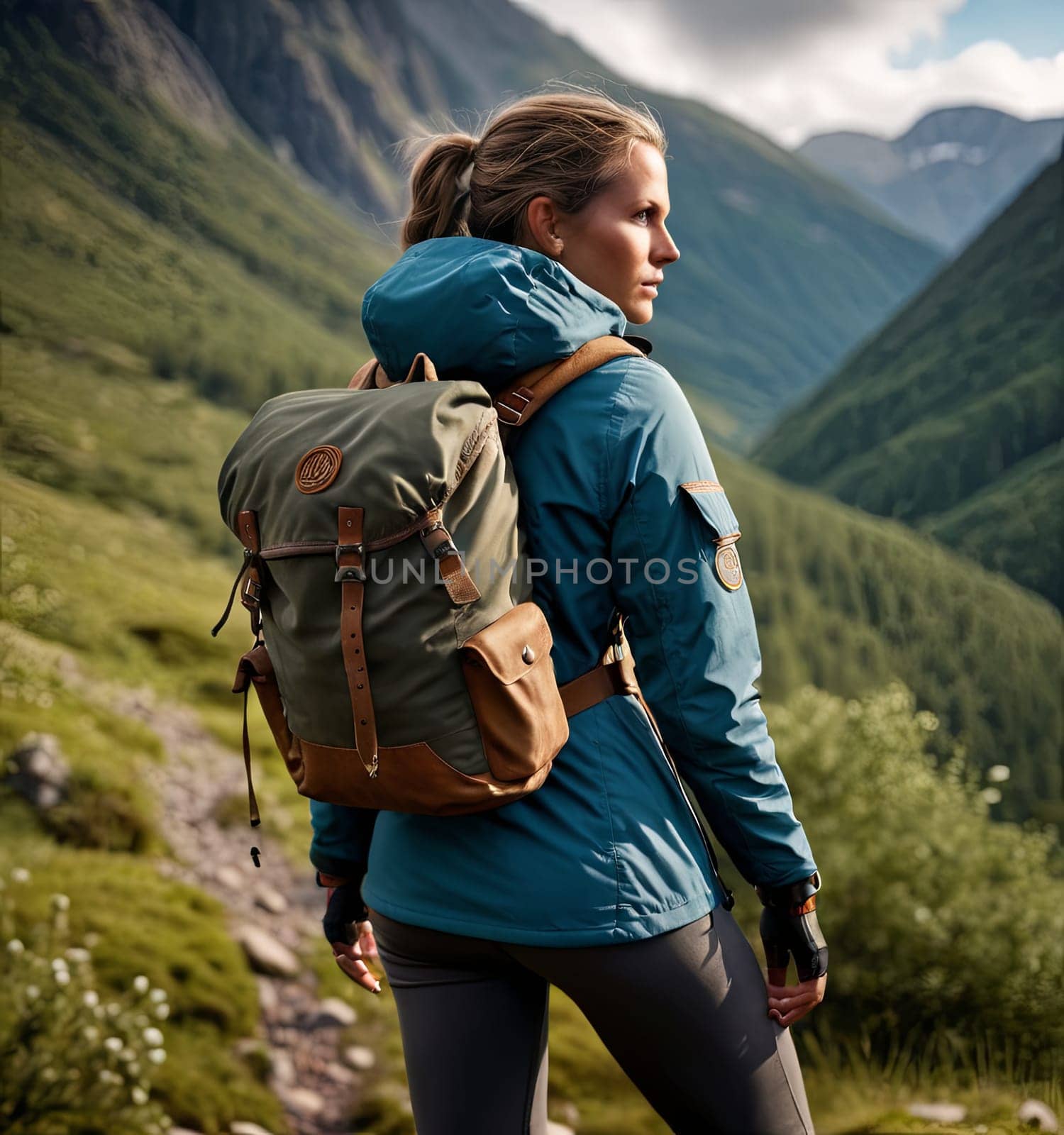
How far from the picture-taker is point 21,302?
16.6 feet

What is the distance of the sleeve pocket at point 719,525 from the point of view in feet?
Result: 5.22

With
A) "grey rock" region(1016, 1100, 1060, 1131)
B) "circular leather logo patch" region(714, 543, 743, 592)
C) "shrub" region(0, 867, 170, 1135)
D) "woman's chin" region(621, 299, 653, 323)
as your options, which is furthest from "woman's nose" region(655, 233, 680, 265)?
"grey rock" region(1016, 1100, 1060, 1131)

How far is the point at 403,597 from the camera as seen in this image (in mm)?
1447

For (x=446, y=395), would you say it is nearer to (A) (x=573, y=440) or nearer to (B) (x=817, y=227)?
(A) (x=573, y=440)

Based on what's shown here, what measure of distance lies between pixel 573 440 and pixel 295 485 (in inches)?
17.1

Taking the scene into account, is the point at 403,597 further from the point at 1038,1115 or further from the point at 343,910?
the point at 1038,1115

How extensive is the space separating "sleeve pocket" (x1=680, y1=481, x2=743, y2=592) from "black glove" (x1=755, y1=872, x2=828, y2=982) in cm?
50

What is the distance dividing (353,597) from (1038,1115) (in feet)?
13.5

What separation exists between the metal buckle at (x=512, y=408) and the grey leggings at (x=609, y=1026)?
0.82 meters

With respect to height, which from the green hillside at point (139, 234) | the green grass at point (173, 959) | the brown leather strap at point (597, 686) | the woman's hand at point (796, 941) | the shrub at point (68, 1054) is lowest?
the green grass at point (173, 959)

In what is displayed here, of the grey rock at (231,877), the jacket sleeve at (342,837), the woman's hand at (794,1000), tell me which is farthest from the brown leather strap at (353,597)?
the grey rock at (231,877)

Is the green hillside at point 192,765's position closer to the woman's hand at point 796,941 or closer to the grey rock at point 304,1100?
the grey rock at point 304,1100

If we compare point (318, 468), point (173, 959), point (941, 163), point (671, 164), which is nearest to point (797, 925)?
point (318, 468)

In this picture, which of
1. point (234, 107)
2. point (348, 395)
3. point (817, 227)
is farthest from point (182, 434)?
point (817, 227)
